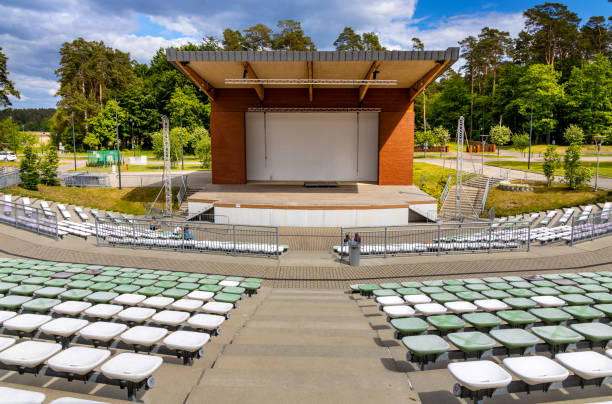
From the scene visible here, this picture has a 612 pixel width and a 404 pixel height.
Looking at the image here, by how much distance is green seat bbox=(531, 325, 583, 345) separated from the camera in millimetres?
4855

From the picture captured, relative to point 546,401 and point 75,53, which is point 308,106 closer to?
point 546,401

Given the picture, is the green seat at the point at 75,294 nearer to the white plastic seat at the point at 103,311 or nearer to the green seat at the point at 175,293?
the white plastic seat at the point at 103,311

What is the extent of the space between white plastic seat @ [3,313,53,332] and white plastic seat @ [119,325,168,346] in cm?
135

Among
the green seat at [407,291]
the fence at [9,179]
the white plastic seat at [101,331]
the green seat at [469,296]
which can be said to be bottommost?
the green seat at [407,291]

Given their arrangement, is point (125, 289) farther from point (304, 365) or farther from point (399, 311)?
point (399, 311)

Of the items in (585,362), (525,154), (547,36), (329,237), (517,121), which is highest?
(547,36)

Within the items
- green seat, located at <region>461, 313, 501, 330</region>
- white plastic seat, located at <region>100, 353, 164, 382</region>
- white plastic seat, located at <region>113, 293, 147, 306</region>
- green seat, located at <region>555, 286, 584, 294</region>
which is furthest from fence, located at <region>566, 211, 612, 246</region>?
white plastic seat, located at <region>100, 353, 164, 382</region>

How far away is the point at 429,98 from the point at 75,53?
234ft

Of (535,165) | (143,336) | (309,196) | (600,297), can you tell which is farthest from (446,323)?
(535,165)

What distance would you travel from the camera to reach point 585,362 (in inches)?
167

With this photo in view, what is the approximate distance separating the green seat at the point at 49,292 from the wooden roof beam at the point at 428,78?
1924 centimetres

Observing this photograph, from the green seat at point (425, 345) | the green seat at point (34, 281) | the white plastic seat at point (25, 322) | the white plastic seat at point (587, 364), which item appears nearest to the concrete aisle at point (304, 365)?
the green seat at point (425, 345)

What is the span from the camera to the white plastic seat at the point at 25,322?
5.23 m

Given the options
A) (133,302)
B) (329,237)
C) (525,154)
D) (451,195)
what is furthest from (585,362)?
(525,154)
